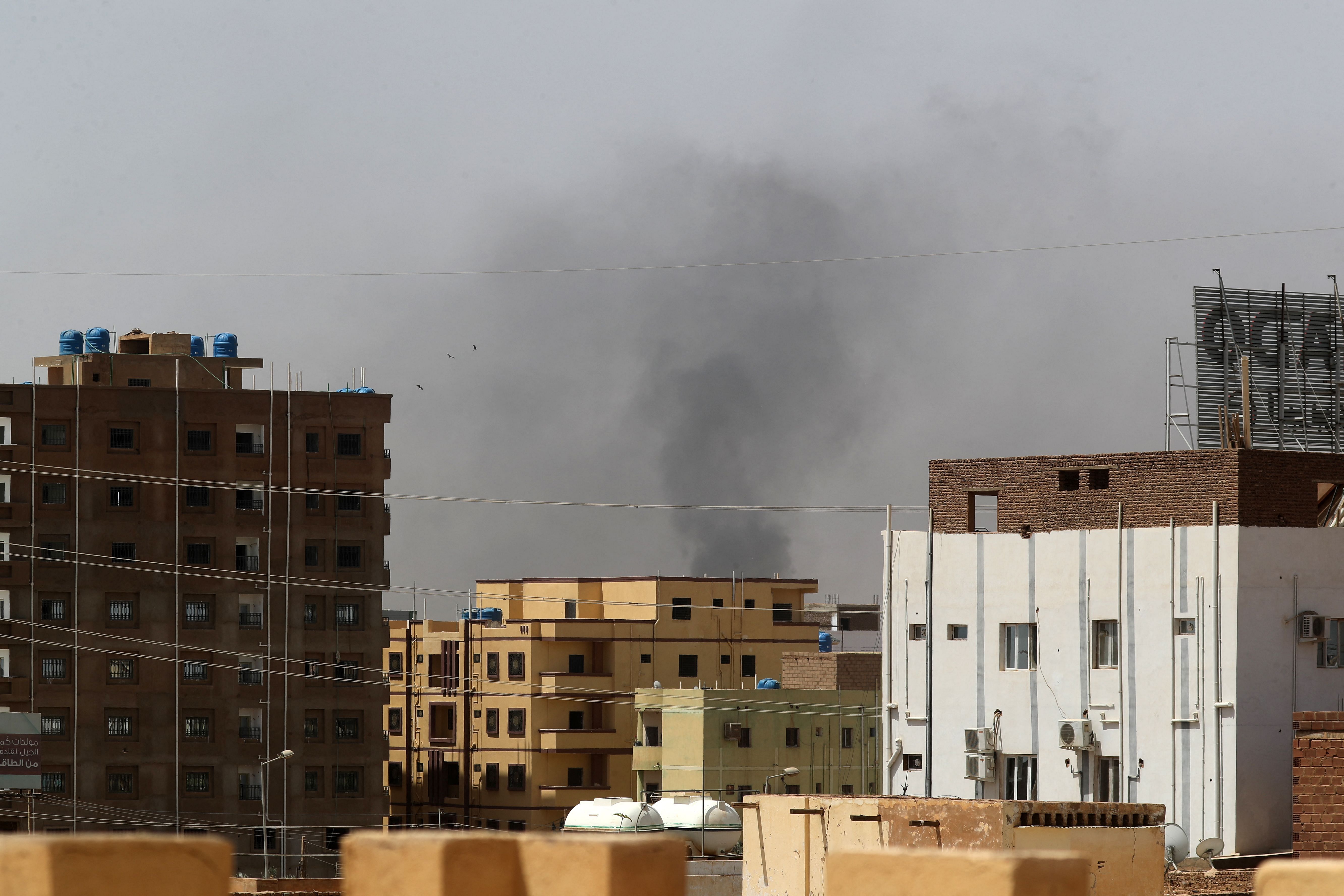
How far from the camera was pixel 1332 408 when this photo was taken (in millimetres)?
58688

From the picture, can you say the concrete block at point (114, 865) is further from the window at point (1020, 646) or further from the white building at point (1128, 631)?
the window at point (1020, 646)


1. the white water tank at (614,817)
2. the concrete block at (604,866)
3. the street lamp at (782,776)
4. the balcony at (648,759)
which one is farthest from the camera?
the balcony at (648,759)

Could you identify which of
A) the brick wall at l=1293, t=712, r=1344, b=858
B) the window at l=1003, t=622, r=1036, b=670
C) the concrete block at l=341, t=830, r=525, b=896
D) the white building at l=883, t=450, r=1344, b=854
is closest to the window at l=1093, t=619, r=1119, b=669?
the white building at l=883, t=450, r=1344, b=854

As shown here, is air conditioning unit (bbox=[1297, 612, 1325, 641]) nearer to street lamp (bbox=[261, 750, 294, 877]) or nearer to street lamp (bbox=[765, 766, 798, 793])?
street lamp (bbox=[765, 766, 798, 793])

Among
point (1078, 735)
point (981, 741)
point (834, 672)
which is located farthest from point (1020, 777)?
point (834, 672)

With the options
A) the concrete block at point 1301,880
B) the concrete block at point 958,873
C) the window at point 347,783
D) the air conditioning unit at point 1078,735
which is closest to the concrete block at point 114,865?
the concrete block at point 958,873

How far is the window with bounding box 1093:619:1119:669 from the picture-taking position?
48656mm

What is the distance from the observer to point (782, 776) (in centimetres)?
7625

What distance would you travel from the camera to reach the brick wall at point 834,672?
92.6m

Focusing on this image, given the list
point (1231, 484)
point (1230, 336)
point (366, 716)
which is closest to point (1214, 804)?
point (1231, 484)

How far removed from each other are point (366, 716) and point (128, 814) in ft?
42.8

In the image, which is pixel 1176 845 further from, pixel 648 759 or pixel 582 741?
pixel 582 741

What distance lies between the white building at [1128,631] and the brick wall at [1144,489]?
0.05m

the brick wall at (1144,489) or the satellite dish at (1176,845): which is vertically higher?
the brick wall at (1144,489)
